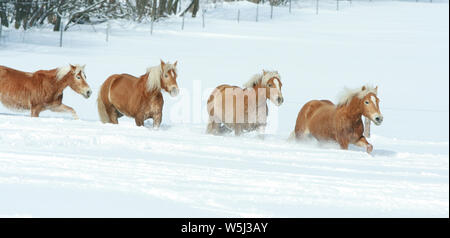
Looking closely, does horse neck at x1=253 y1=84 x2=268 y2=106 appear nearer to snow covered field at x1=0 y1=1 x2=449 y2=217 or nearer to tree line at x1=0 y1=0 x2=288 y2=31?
snow covered field at x1=0 y1=1 x2=449 y2=217

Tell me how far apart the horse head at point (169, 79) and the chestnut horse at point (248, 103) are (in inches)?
31.5

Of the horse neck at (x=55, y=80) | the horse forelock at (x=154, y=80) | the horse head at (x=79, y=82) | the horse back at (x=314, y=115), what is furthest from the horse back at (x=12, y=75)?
the horse back at (x=314, y=115)

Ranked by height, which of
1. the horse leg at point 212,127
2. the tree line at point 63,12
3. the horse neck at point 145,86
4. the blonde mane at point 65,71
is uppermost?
the tree line at point 63,12

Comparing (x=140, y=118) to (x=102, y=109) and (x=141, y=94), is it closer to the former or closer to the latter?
(x=141, y=94)

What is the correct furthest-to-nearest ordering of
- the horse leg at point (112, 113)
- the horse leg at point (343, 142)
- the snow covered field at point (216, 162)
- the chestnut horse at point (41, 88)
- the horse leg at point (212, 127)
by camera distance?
the horse leg at point (112, 113)
the chestnut horse at point (41, 88)
the horse leg at point (212, 127)
the horse leg at point (343, 142)
the snow covered field at point (216, 162)

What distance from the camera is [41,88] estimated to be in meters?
10.5

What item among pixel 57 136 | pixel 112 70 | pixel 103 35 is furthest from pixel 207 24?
pixel 57 136

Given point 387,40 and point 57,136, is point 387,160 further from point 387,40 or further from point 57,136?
point 387,40

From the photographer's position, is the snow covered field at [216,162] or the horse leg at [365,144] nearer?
the snow covered field at [216,162]

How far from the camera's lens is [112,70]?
20.5 metres

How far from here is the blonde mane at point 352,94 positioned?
8.59 m

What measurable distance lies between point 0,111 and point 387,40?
22.2 m

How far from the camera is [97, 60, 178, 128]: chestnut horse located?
9.74 metres

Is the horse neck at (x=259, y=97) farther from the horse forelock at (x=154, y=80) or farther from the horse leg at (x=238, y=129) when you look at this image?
the horse forelock at (x=154, y=80)
